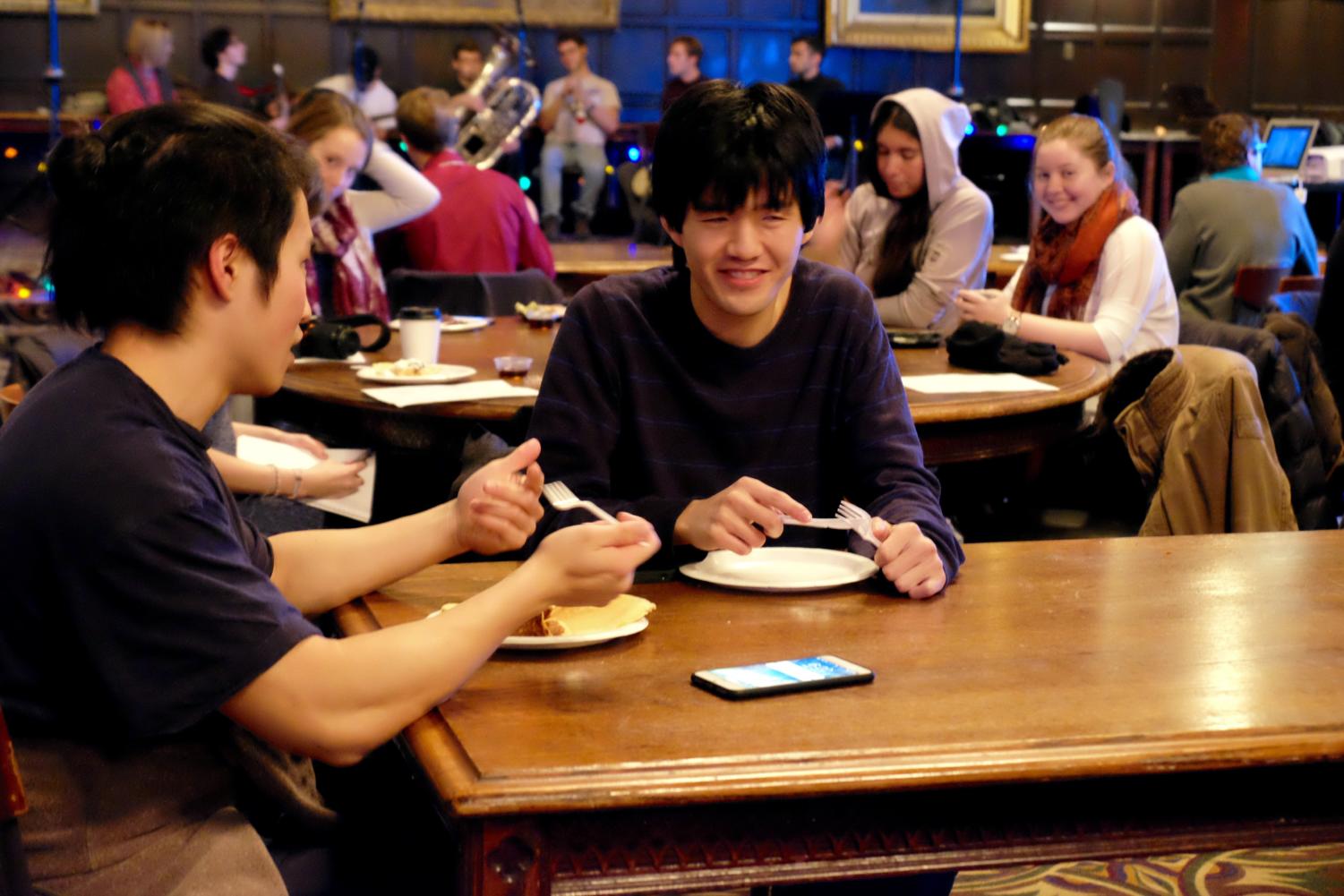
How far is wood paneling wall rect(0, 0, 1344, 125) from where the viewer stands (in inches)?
444

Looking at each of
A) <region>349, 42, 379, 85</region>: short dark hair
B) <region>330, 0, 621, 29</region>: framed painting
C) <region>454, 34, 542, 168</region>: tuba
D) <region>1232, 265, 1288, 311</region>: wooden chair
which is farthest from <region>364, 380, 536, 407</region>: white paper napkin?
<region>330, 0, 621, 29</region>: framed painting

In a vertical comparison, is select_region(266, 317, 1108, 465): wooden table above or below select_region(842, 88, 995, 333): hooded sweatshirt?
below

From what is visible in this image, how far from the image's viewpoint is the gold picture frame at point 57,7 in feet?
35.5

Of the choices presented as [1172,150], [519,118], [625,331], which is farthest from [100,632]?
[1172,150]

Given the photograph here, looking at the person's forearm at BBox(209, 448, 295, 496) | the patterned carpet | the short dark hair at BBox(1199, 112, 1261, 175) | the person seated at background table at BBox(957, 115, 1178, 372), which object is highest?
the short dark hair at BBox(1199, 112, 1261, 175)

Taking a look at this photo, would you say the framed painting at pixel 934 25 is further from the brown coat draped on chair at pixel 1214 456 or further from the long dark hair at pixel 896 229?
the brown coat draped on chair at pixel 1214 456

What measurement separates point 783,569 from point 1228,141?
5353 mm

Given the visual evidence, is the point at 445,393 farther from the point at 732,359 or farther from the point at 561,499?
the point at 561,499

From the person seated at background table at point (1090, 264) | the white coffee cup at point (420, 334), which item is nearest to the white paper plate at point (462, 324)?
the white coffee cup at point (420, 334)

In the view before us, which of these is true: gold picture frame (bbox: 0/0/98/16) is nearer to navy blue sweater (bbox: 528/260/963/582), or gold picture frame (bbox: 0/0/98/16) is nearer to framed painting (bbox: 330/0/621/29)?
framed painting (bbox: 330/0/621/29)

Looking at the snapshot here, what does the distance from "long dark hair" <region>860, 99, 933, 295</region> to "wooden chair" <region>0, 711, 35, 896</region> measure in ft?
11.9

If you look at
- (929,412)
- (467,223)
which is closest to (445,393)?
(929,412)

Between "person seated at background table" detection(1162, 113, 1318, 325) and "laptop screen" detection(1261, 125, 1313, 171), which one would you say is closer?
"person seated at background table" detection(1162, 113, 1318, 325)

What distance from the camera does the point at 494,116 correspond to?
920cm
